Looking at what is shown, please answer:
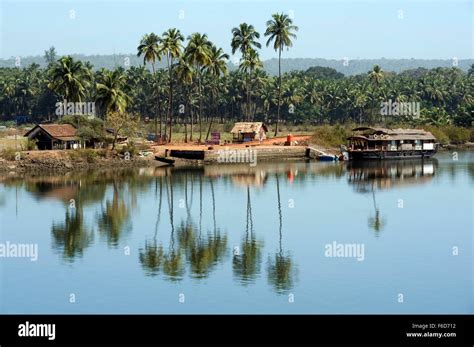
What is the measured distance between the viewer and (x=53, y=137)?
9250 centimetres

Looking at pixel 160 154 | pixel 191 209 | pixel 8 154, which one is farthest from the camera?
pixel 160 154

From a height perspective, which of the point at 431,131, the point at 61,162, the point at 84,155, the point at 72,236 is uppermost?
the point at 431,131

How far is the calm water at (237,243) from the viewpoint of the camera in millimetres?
37656

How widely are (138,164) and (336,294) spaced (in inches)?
2335

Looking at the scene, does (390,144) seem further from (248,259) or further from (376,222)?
(248,259)

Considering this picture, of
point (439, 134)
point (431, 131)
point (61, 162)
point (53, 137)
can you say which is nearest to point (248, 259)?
point (61, 162)

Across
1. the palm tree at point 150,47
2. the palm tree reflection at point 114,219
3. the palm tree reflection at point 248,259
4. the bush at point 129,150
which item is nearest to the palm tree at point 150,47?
the palm tree at point 150,47

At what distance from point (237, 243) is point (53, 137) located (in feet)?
159

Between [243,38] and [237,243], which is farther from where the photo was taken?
[243,38]

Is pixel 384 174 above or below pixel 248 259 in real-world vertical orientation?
above

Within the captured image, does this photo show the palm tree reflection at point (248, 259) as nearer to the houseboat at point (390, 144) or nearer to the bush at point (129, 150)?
the bush at point (129, 150)
